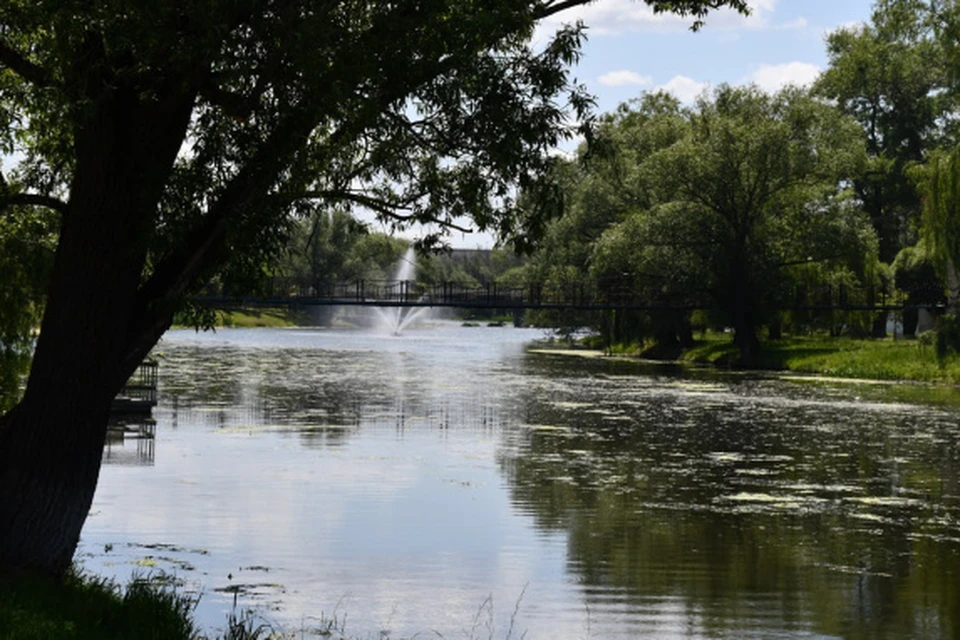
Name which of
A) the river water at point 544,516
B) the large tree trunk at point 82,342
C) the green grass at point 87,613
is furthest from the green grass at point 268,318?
the green grass at point 87,613

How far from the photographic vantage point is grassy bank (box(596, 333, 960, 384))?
51.6 m

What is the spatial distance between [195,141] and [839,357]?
48.2 meters

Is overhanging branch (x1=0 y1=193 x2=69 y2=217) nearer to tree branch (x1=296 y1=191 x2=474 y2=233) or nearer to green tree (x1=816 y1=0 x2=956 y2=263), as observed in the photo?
tree branch (x1=296 y1=191 x2=474 y2=233)

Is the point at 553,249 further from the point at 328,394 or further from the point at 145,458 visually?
the point at 145,458

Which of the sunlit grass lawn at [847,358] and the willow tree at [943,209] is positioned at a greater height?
the willow tree at [943,209]

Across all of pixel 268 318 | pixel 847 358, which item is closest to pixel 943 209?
pixel 847 358

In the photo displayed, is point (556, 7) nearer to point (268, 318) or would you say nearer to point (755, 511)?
point (755, 511)

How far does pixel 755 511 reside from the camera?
803 inches

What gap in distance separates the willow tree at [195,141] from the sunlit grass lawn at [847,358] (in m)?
40.9

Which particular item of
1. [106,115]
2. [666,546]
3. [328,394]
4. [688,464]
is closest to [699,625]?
[666,546]

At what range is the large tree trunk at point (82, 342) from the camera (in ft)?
38.9

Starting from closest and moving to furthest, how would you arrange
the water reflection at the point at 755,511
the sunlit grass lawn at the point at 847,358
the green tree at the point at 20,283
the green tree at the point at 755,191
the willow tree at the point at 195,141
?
the willow tree at the point at 195,141, the water reflection at the point at 755,511, the green tree at the point at 20,283, the sunlit grass lawn at the point at 847,358, the green tree at the point at 755,191

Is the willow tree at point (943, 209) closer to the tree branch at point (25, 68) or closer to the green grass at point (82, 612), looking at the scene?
the tree branch at point (25, 68)

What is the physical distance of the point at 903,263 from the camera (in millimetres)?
67500
